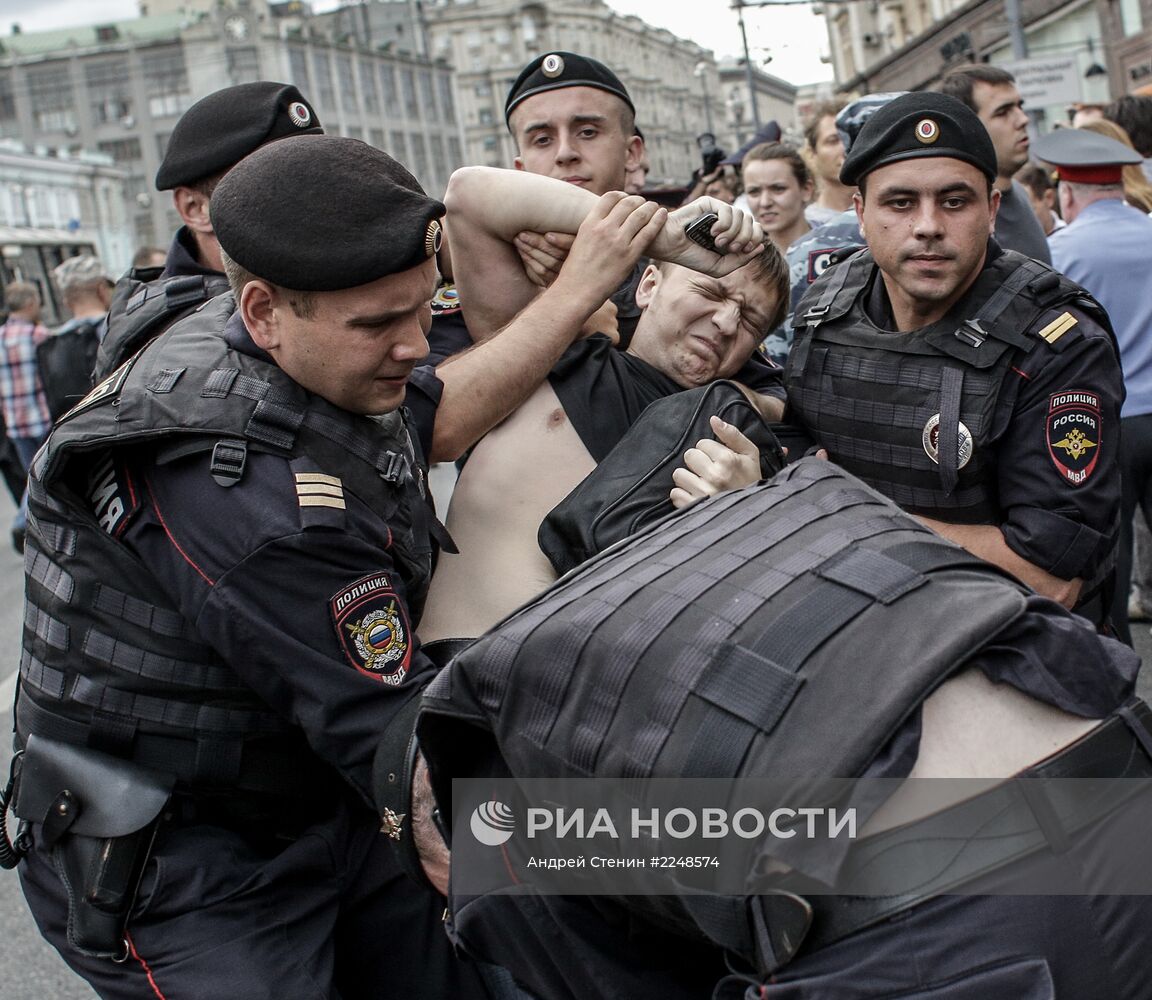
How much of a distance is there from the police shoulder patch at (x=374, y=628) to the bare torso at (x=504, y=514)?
364 millimetres

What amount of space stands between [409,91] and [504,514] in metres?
89.0

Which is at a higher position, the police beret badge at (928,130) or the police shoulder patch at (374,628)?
the police beret badge at (928,130)

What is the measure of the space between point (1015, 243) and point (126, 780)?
12.1 ft

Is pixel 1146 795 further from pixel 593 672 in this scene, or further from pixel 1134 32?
pixel 1134 32

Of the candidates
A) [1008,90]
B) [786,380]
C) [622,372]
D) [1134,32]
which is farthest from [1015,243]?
[1134,32]

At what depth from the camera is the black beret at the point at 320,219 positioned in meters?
1.74

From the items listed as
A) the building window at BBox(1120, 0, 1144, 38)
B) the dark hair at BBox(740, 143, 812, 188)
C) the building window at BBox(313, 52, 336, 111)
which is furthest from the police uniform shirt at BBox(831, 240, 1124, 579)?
the building window at BBox(313, 52, 336, 111)

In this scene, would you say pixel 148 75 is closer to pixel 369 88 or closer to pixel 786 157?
pixel 369 88

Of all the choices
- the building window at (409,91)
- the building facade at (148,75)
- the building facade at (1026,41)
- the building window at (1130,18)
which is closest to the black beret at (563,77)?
the building facade at (1026,41)

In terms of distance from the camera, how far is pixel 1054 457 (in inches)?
100

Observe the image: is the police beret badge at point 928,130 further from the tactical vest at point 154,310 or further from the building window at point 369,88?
the building window at point 369,88

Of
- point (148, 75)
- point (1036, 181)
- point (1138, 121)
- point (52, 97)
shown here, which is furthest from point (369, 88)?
point (1138, 121)

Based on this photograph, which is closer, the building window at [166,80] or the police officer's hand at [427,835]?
the police officer's hand at [427,835]

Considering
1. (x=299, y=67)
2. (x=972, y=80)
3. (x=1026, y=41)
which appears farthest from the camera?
(x=299, y=67)
